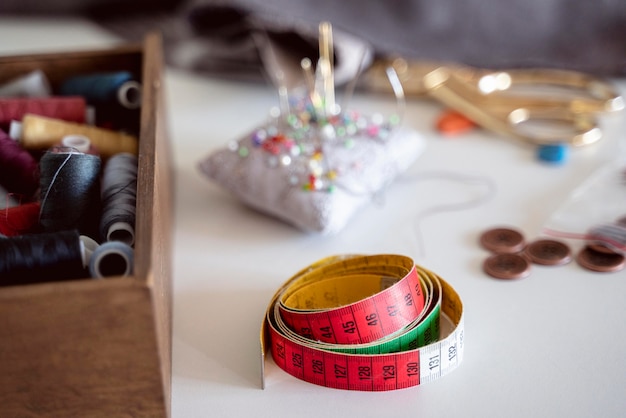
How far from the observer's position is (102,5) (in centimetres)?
196

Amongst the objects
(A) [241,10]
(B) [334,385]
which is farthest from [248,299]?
(A) [241,10]

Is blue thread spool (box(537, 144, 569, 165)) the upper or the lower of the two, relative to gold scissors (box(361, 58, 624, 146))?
lower

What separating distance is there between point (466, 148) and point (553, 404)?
65cm

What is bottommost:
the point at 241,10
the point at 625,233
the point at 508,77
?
the point at 625,233

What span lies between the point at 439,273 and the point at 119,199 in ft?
1.53

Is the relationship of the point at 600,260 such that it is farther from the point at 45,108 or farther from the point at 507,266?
the point at 45,108

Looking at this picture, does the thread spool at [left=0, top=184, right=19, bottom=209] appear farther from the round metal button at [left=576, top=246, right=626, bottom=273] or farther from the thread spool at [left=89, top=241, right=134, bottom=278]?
the round metal button at [left=576, top=246, right=626, bottom=273]

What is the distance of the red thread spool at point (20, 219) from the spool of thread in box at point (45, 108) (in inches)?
10.6

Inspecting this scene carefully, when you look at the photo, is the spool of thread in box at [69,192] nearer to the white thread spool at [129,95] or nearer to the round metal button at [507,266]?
the white thread spool at [129,95]

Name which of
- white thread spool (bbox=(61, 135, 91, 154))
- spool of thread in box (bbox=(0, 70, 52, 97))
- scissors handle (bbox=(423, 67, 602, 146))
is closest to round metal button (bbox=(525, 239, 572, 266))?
scissors handle (bbox=(423, 67, 602, 146))

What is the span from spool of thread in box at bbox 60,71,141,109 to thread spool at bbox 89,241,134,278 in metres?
0.52

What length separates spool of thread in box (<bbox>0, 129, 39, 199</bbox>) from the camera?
1.08 m

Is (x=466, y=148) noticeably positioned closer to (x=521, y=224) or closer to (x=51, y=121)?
(x=521, y=224)

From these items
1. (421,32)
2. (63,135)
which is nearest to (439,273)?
(63,135)
